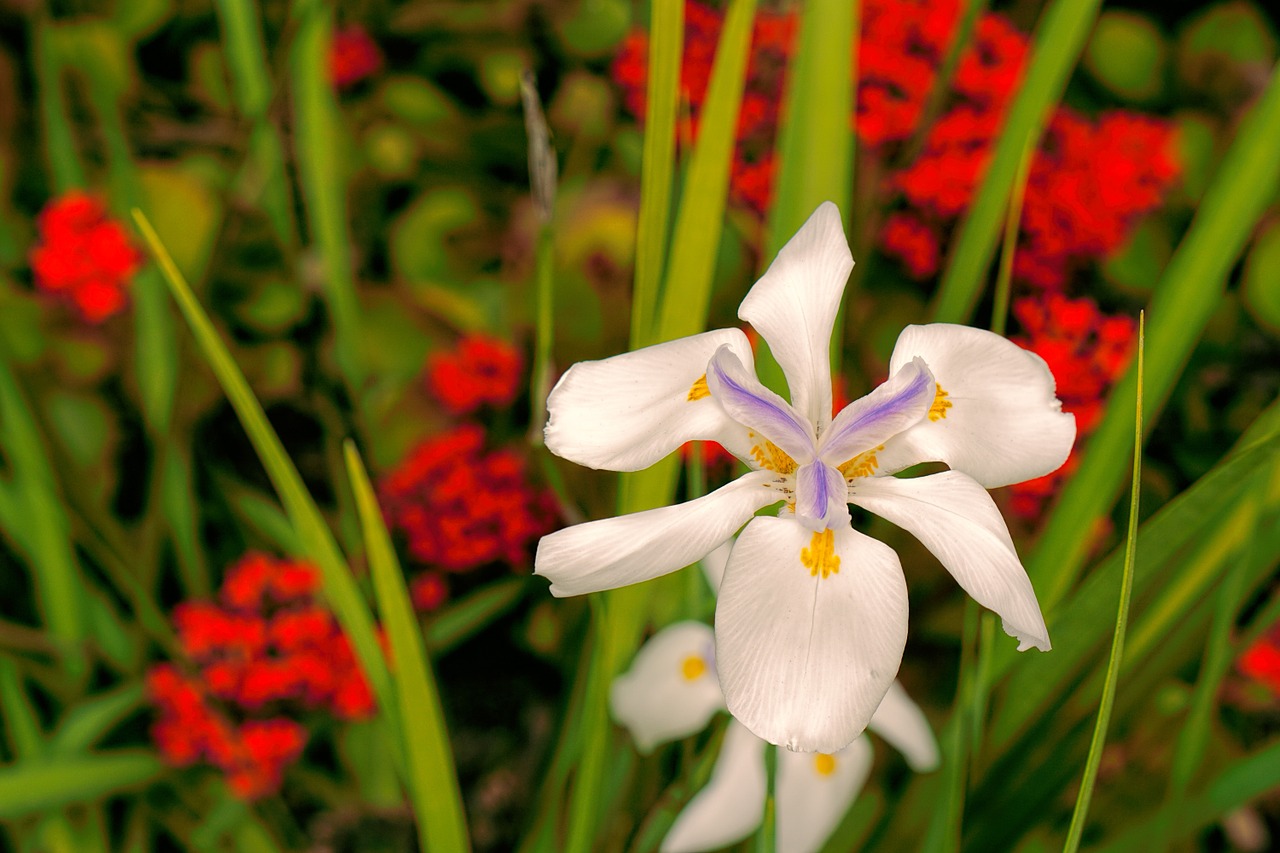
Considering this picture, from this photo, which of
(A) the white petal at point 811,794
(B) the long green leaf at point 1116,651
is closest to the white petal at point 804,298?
(B) the long green leaf at point 1116,651

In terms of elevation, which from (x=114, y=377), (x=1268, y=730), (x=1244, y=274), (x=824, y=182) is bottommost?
(x=1268, y=730)

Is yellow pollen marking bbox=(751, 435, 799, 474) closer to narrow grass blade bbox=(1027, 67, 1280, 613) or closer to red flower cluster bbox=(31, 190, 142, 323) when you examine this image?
narrow grass blade bbox=(1027, 67, 1280, 613)

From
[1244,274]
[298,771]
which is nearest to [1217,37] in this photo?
[1244,274]

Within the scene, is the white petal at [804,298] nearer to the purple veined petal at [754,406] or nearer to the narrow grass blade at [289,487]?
the purple veined petal at [754,406]

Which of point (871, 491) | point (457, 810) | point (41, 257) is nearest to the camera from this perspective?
point (871, 491)

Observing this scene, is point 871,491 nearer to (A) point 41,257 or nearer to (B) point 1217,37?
(A) point 41,257

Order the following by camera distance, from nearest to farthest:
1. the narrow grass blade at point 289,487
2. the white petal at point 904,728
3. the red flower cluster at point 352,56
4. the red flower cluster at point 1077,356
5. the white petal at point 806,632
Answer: the white petal at point 806,632, the narrow grass blade at point 289,487, the white petal at point 904,728, the red flower cluster at point 1077,356, the red flower cluster at point 352,56
